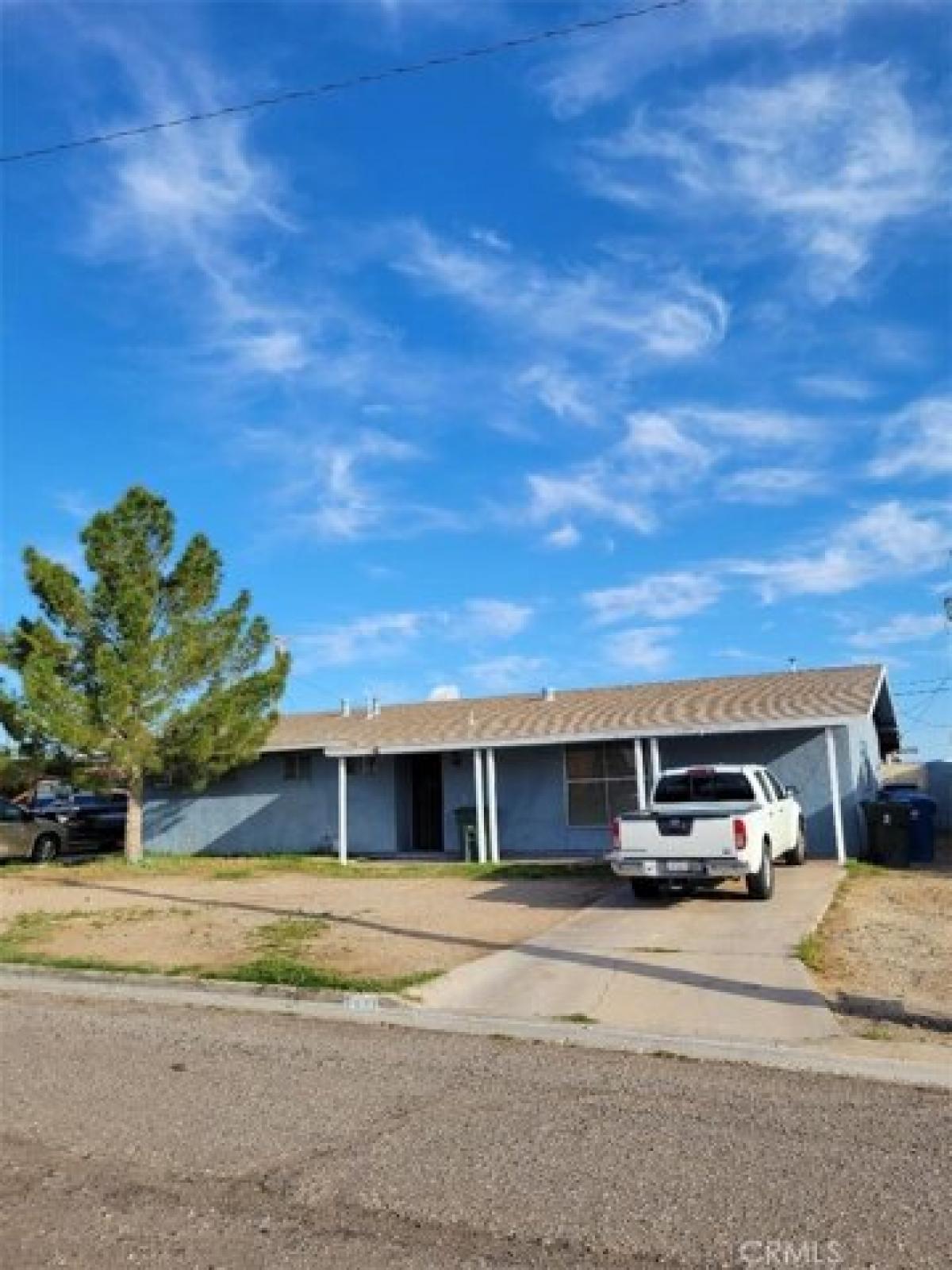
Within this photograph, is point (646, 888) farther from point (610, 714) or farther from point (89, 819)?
point (89, 819)

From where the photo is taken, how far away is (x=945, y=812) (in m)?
27.1

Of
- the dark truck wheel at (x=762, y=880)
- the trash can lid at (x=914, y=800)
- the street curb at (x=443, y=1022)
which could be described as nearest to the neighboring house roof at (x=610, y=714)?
the trash can lid at (x=914, y=800)

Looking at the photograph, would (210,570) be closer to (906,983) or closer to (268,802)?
(268,802)

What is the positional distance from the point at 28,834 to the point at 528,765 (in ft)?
39.3

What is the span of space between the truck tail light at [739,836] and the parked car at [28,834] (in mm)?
18036

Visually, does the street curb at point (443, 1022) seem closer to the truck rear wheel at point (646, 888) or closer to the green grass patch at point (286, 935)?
the green grass patch at point (286, 935)

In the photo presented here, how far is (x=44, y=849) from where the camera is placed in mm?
25969

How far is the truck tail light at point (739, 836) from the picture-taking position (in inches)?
523

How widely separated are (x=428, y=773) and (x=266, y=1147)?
64.9ft

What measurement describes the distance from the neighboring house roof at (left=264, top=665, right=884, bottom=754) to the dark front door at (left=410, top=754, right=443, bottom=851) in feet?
3.18

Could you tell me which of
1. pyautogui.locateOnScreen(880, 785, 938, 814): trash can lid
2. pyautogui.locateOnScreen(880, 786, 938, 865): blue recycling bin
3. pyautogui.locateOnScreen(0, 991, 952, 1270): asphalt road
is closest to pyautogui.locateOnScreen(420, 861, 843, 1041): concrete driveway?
pyautogui.locateOnScreen(0, 991, 952, 1270): asphalt road

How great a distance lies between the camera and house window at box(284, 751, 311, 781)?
25.4m

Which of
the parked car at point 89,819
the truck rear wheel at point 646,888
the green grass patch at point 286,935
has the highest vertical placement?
the parked car at point 89,819
